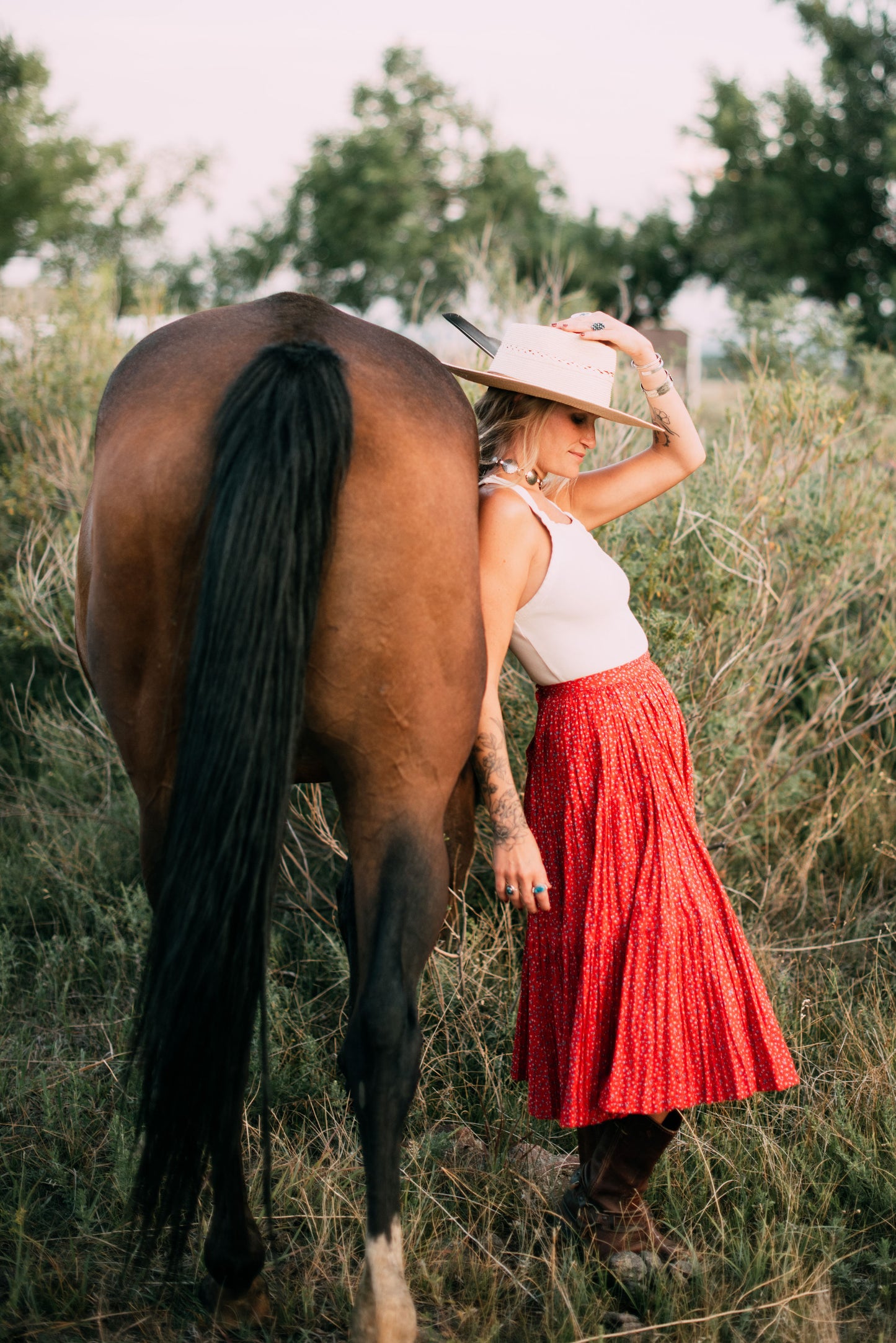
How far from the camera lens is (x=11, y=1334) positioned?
1796 mm

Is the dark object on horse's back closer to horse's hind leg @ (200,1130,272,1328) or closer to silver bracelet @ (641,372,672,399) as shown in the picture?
silver bracelet @ (641,372,672,399)

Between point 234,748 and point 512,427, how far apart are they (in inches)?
38.7

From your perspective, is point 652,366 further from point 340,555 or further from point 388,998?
point 388,998

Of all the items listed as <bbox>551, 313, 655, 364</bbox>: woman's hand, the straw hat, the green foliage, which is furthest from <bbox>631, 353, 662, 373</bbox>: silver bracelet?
the green foliage

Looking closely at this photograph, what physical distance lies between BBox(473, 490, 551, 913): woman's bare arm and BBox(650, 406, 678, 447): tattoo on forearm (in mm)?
606

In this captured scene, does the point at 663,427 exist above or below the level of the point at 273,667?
above

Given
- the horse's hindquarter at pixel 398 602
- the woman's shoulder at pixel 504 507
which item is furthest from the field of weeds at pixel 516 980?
the woman's shoulder at pixel 504 507

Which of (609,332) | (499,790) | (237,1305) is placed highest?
(609,332)

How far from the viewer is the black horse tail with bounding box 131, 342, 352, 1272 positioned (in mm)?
1566

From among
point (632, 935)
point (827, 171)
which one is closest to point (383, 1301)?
point (632, 935)

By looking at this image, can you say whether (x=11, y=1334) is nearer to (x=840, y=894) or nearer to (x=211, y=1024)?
(x=211, y=1024)

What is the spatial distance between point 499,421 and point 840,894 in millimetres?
2175

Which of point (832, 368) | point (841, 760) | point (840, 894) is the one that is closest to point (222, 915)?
point (840, 894)

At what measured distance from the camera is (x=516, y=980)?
2975mm
